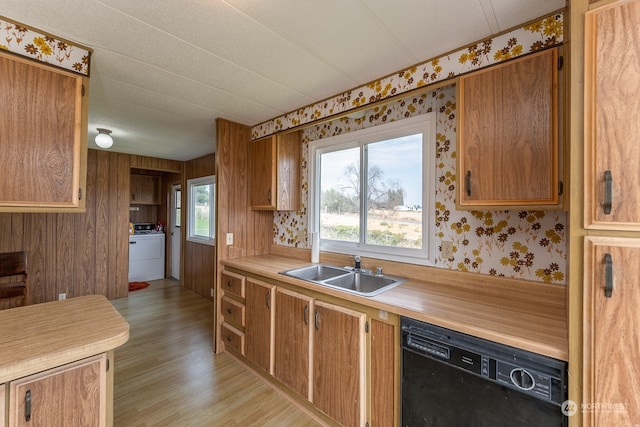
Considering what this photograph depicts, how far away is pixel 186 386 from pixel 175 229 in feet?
12.5

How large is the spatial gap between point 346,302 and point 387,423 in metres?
0.64

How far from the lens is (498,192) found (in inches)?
52.8

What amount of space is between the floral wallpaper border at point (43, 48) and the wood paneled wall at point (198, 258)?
2640 mm

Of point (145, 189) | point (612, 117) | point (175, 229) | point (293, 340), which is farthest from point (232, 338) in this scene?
point (145, 189)

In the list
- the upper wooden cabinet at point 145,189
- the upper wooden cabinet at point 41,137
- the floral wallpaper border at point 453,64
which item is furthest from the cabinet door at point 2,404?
the upper wooden cabinet at point 145,189

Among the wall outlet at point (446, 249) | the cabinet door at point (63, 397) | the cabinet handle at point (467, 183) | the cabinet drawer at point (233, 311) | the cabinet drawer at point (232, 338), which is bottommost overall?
the cabinet drawer at point (232, 338)

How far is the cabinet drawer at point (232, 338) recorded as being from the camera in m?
2.37

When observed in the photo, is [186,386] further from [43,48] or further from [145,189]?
[145,189]

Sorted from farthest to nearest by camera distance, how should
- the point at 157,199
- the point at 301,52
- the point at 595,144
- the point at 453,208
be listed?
the point at 157,199 → the point at 453,208 → the point at 301,52 → the point at 595,144

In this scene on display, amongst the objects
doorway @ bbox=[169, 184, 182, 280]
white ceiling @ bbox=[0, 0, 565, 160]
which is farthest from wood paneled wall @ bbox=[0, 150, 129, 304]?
white ceiling @ bbox=[0, 0, 565, 160]

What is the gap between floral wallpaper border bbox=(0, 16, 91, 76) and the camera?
1.34 meters

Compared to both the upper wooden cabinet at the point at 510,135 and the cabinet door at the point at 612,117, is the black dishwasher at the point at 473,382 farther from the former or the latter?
the upper wooden cabinet at the point at 510,135

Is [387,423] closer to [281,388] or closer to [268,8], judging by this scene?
[281,388]

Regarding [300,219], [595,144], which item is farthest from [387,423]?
[300,219]
